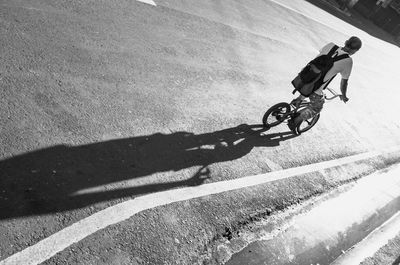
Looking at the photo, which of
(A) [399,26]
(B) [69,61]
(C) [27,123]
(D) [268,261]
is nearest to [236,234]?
(D) [268,261]

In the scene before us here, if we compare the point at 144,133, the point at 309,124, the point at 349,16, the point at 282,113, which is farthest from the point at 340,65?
the point at 349,16

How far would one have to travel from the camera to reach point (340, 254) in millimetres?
5473

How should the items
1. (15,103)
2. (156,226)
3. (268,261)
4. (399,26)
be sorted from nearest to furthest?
(156,226) < (268,261) < (15,103) < (399,26)

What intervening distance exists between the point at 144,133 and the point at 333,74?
3800 mm

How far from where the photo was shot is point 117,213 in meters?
4.31

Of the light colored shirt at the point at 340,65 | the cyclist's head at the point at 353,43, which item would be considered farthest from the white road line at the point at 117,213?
the cyclist's head at the point at 353,43

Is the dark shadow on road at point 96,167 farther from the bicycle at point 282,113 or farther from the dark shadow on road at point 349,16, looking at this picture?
the dark shadow on road at point 349,16

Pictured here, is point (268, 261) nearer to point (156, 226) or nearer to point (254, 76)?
A: point (156, 226)

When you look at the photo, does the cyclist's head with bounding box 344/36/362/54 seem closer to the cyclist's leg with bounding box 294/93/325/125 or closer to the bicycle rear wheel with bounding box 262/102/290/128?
the cyclist's leg with bounding box 294/93/325/125

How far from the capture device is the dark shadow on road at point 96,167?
159 inches

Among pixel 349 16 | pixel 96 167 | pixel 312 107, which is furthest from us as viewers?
pixel 349 16

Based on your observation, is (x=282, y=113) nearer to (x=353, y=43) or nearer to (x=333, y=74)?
(x=333, y=74)

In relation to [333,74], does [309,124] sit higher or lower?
lower

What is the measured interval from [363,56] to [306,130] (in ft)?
42.1
